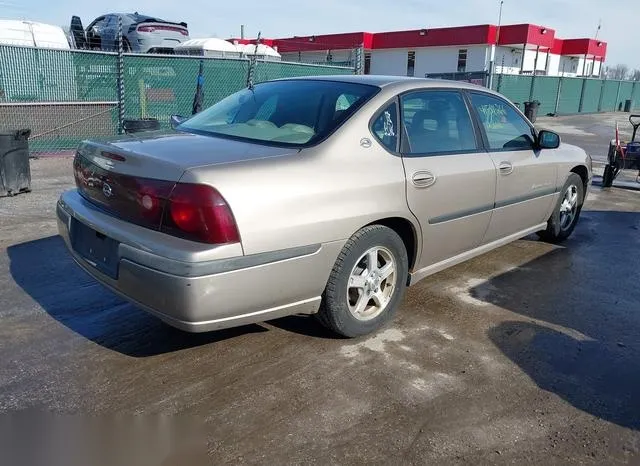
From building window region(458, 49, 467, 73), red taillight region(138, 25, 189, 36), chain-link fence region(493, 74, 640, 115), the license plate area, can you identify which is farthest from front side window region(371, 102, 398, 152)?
building window region(458, 49, 467, 73)

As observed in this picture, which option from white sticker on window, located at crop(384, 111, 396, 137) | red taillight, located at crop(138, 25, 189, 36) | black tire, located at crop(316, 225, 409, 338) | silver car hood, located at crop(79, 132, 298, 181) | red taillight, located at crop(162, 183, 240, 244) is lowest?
black tire, located at crop(316, 225, 409, 338)

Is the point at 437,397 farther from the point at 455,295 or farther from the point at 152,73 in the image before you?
the point at 152,73

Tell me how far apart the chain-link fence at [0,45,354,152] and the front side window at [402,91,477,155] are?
8.18 metres

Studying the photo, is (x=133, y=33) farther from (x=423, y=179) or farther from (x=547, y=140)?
(x=423, y=179)

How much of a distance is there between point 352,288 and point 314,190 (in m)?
0.78

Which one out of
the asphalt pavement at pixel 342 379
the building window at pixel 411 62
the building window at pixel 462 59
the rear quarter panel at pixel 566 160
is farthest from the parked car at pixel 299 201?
the building window at pixel 411 62

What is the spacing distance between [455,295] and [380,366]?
1404mm

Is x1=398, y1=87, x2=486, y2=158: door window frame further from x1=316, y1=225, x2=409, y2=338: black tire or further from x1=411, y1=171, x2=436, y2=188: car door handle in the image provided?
x1=316, y1=225, x2=409, y2=338: black tire

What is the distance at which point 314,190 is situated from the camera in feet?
10.1

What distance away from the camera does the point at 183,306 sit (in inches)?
109

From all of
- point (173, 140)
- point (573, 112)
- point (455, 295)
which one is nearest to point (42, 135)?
point (173, 140)

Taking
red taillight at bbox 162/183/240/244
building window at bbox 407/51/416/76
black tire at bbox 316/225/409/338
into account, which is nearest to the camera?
red taillight at bbox 162/183/240/244

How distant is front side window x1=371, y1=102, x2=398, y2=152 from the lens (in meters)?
3.57

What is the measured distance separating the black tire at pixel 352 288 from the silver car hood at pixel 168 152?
2.24 feet
